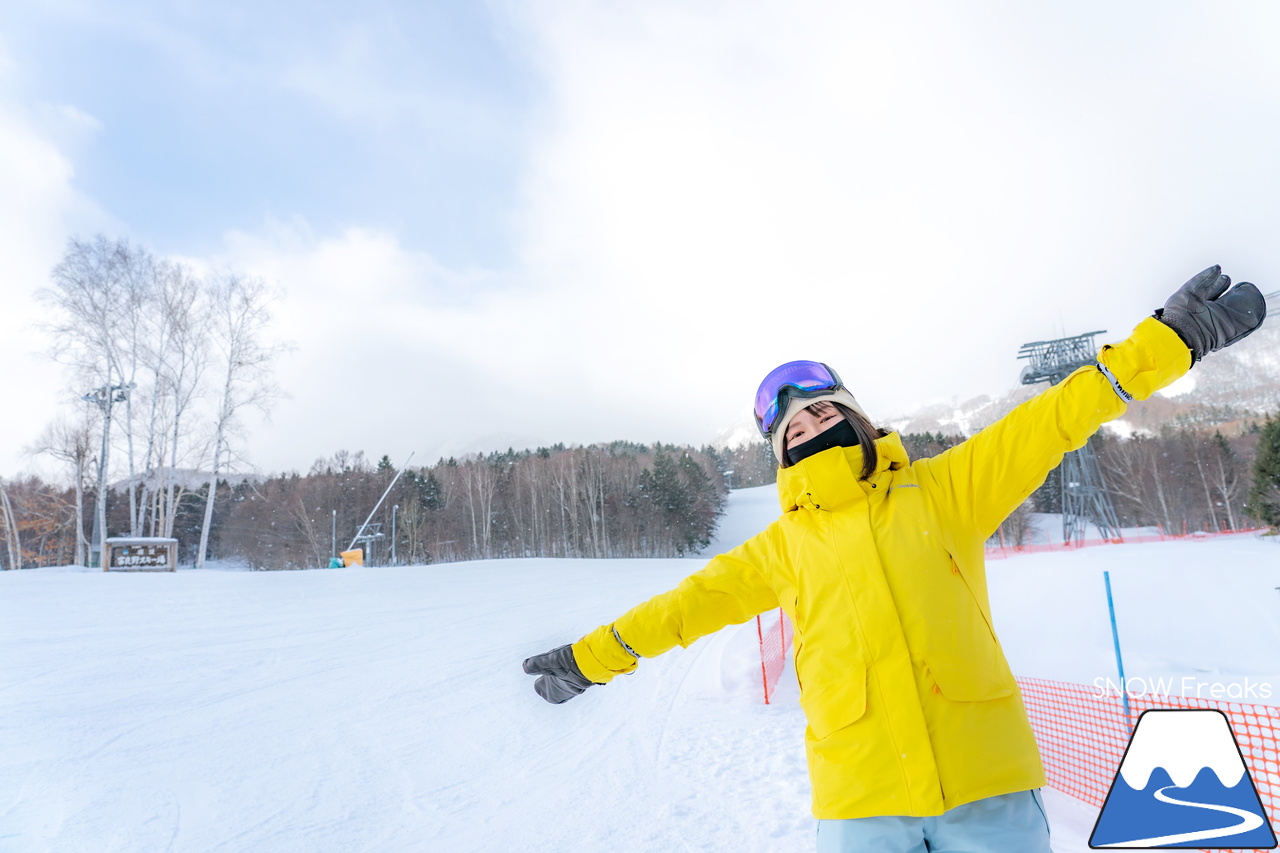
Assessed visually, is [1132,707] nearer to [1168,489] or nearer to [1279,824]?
[1279,824]

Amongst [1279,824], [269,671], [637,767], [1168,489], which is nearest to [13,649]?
[269,671]

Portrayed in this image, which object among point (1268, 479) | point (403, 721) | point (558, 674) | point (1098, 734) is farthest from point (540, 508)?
point (558, 674)

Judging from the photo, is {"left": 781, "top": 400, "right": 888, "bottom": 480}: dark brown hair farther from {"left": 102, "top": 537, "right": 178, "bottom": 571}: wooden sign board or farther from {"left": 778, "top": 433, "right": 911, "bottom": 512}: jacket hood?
{"left": 102, "top": 537, "right": 178, "bottom": 571}: wooden sign board

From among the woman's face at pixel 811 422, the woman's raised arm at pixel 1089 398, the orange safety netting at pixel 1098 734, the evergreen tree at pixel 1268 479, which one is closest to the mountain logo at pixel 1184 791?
the orange safety netting at pixel 1098 734

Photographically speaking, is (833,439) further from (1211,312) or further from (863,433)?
(1211,312)

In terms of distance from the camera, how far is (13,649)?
278 inches

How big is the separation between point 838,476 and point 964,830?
82cm

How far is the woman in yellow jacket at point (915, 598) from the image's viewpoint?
135 cm

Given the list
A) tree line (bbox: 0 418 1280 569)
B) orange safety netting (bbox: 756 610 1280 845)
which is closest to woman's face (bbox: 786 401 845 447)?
orange safety netting (bbox: 756 610 1280 845)

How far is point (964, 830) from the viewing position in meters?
1.32

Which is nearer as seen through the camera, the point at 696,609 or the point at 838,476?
the point at 838,476

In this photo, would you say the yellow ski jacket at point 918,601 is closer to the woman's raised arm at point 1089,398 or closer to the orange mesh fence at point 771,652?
the woman's raised arm at point 1089,398

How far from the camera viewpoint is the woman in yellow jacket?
4.42 ft

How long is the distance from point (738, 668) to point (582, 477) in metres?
38.8
